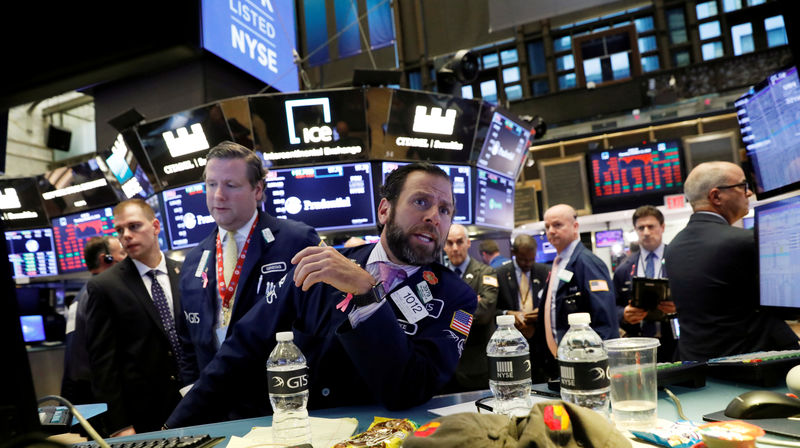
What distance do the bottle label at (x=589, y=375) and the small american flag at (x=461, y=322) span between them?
0.56 meters

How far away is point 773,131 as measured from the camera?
5.62 ft

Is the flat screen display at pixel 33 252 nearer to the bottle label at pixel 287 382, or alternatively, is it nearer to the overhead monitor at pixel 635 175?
the bottle label at pixel 287 382

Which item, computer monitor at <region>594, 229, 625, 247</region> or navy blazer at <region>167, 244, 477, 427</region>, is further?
computer monitor at <region>594, 229, 625, 247</region>

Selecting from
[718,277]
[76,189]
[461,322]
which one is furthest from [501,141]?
[76,189]

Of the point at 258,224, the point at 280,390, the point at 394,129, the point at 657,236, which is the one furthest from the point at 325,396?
the point at 657,236

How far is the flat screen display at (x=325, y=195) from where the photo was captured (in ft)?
14.7

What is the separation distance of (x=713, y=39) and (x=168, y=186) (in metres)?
11.9

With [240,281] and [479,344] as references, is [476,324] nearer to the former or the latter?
[479,344]

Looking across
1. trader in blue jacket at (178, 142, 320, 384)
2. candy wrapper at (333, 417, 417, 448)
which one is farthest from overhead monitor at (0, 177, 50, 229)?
candy wrapper at (333, 417, 417, 448)

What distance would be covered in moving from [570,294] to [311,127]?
244 centimetres

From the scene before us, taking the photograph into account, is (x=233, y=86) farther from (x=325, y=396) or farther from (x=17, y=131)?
(x=17, y=131)

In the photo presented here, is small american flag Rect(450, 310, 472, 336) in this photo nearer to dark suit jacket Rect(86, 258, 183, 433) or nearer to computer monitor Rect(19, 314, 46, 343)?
dark suit jacket Rect(86, 258, 183, 433)

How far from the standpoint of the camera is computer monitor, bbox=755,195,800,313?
156cm

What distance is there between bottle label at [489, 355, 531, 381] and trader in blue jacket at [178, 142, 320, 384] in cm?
95
